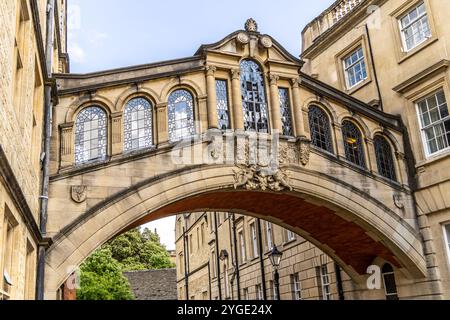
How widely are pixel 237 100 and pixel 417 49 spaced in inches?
255

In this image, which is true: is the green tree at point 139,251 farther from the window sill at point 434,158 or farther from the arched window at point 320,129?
the window sill at point 434,158

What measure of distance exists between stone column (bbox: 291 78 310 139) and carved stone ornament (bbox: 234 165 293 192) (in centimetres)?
126

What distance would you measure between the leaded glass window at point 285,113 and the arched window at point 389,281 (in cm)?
608

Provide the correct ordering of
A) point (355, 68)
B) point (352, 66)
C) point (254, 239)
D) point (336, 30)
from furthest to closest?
point (254, 239)
point (336, 30)
point (352, 66)
point (355, 68)

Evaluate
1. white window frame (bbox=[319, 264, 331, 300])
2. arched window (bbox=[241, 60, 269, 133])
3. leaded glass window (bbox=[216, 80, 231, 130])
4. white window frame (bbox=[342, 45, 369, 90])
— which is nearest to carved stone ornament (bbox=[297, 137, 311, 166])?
arched window (bbox=[241, 60, 269, 133])

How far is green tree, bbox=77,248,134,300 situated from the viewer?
2405 centimetres

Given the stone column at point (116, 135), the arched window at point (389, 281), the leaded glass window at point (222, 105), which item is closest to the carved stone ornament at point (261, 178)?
the leaded glass window at point (222, 105)

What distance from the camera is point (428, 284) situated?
14742mm

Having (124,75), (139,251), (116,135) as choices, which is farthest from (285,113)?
(139,251)

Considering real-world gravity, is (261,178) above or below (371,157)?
below

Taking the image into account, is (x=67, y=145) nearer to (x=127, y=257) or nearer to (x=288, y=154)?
(x=288, y=154)

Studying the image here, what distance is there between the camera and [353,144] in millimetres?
15141

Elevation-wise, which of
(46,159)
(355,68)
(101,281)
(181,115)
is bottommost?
(101,281)

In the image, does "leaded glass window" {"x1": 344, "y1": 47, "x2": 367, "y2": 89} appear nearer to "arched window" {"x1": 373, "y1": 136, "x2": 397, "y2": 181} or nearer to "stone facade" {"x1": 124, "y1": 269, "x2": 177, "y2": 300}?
"arched window" {"x1": 373, "y1": 136, "x2": 397, "y2": 181}
